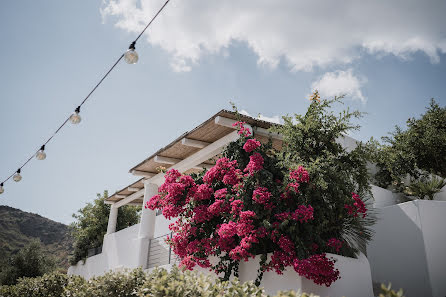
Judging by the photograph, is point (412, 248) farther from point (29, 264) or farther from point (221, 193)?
point (29, 264)

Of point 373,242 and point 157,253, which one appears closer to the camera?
point 373,242

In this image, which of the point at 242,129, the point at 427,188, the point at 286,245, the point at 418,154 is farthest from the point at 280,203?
the point at 418,154

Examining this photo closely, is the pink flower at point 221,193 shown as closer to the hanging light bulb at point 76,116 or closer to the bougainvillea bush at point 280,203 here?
the bougainvillea bush at point 280,203

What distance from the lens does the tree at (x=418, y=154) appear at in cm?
1282

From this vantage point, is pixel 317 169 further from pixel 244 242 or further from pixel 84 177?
pixel 84 177

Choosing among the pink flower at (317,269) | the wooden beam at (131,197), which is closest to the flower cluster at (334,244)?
the pink flower at (317,269)

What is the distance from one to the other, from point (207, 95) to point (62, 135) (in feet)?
14.8

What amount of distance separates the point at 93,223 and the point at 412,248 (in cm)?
1720

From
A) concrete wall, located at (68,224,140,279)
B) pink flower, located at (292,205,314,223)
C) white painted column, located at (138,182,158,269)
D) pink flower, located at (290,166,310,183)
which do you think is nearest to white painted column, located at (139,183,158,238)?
white painted column, located at (138,182,158,269)

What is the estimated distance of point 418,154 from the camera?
13.2 meters

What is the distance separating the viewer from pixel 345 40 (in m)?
8.47

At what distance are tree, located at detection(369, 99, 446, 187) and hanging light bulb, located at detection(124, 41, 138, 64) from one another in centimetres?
A: 1004

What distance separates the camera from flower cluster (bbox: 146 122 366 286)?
629cm

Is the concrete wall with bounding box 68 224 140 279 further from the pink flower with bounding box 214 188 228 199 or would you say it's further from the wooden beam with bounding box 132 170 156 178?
the pink flower with bounding box 214 188 228 199
